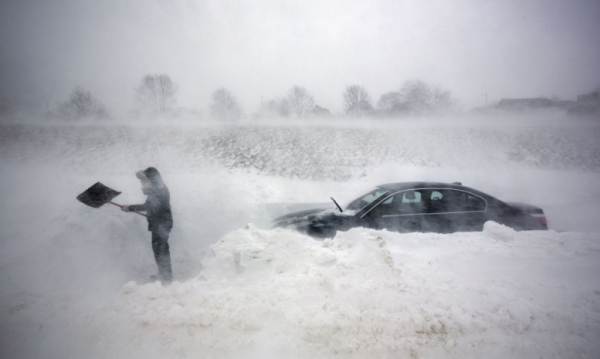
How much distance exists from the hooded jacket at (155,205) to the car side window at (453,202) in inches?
161

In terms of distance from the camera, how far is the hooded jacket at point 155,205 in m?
3.31

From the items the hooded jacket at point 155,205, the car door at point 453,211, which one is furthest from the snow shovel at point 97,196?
the car door at point 453,211

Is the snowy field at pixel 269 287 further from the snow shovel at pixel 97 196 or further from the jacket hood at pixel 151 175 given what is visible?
the jacket hood at pixel 151 175

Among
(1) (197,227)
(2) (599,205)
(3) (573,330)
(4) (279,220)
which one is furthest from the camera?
(2) (599,205)

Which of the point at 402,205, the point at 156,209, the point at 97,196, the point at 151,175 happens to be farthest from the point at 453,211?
the point at 97,196

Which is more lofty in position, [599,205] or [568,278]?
[568,278]

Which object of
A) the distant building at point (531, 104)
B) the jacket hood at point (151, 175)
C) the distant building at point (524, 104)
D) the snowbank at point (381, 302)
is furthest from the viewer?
the distant building at point (524, 104)

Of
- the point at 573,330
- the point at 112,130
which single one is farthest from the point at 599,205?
the point at 112,130

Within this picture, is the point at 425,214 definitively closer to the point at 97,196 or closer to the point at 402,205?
the point at 402,205

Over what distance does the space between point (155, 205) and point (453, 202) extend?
4.62 metres

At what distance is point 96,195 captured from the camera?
11.4 feet

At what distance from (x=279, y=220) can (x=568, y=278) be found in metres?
3.57

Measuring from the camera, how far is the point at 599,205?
269 inches

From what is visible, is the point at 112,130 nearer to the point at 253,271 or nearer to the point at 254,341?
the point at 253,271
